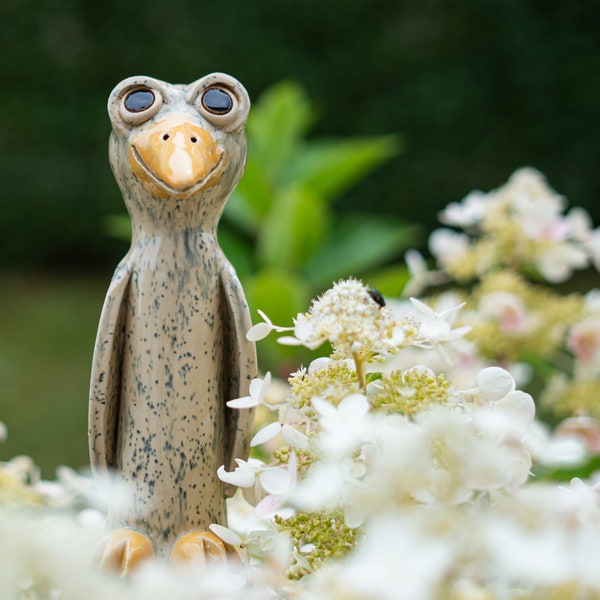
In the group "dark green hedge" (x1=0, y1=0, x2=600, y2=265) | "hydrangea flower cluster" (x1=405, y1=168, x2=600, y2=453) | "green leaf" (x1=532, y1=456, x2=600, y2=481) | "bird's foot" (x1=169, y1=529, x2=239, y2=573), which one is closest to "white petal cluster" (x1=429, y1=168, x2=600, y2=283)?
"hydrangea flower cluster" (x1=405, y1=168, x2=600, y2=453)

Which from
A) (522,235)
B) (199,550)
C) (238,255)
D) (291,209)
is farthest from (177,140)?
(238,255)

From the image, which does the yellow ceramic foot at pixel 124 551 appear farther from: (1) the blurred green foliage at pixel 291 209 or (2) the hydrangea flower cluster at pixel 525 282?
(1) the blurred green foliage at pixel 291 209

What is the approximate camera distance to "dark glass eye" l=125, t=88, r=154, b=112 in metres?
0.59

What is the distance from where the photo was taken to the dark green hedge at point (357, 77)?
417 cm

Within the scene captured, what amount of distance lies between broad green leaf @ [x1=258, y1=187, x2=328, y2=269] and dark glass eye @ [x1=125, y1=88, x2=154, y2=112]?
33.6 inches

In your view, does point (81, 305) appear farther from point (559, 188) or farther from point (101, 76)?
point (559, 188)

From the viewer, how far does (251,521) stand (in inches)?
24.8

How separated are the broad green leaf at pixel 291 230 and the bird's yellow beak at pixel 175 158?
2.87ft

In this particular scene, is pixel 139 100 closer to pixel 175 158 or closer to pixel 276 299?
pixel 175 158

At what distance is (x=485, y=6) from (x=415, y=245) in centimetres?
124

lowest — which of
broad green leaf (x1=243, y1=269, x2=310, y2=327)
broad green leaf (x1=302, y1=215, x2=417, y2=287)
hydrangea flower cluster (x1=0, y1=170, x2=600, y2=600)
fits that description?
hydrangea flower cluster (x1=0, y1=170, x2=600, y2=600)

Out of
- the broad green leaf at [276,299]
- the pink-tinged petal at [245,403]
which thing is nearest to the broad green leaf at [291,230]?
the broad green leaf at [276,299]

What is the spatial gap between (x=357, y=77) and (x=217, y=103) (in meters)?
3.81

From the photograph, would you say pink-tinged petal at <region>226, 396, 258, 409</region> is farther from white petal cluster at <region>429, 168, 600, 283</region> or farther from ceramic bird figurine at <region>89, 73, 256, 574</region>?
white petal cluster at <region>429, 168, 600, 283</region>
